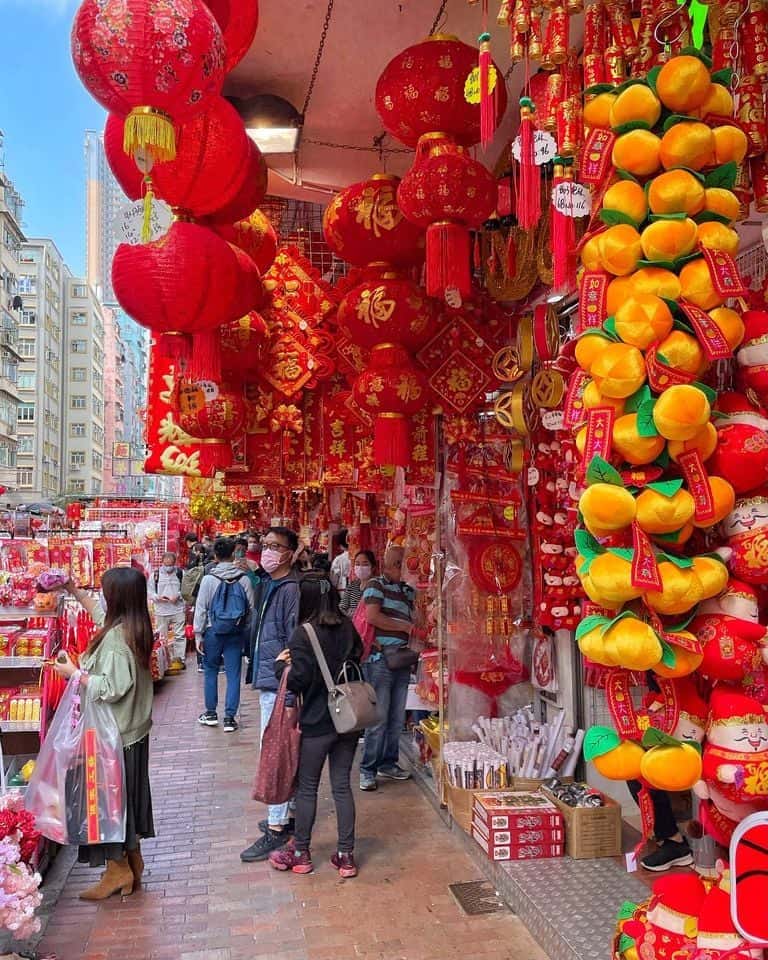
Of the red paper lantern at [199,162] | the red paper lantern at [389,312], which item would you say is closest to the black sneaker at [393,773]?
the red paper lantern at [389,312]

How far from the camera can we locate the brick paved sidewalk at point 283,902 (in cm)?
336

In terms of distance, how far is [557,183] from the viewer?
2.54 metres

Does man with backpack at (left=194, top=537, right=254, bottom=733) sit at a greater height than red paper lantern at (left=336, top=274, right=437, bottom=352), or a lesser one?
lesser

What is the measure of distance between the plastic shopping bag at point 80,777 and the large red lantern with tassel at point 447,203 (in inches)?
103

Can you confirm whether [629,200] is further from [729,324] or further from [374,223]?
[374,223]

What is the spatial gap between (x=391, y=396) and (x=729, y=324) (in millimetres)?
2807

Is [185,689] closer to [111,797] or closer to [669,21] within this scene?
[111,797]

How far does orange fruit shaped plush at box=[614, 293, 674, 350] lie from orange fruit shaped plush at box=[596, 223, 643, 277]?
12 centimetres

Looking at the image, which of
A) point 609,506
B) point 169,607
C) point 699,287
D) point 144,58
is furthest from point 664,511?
point 169,607

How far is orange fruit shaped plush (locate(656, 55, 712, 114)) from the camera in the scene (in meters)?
2.06

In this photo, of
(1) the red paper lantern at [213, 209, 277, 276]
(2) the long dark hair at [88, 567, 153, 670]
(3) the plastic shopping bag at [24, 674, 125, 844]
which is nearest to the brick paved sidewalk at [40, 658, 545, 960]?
(3) the plastic shopping bag at [24, 674, 125, 844]

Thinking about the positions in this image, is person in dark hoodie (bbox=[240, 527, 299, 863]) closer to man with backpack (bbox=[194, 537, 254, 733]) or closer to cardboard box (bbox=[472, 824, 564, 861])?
cardboard box (bbox=[472, 824, 564, 861])

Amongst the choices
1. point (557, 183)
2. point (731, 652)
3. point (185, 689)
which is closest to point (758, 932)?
point (731, 652)

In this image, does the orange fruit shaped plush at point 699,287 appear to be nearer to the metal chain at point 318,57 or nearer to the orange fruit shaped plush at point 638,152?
the orange fruit shaped plush at point 638,152
